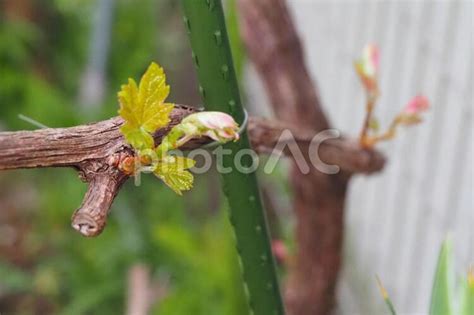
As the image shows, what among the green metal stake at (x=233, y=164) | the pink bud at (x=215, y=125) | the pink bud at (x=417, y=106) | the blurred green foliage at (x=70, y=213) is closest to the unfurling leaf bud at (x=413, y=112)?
the pink bud at (x=417, y=106)

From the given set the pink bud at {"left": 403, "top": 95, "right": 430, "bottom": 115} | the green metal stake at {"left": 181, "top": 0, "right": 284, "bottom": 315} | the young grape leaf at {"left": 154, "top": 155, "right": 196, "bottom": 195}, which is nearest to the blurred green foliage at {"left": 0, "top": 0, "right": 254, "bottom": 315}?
the pink bud at {"left": 403, "top": 95, "right": 430, "bottom": 115}

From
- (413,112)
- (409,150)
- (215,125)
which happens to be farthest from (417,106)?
(409,150)

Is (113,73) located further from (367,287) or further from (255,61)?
(255,61)

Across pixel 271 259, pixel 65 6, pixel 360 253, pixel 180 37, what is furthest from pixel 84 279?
pixel 180 37

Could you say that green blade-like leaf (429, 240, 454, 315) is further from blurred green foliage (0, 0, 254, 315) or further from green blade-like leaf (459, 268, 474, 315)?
blurred green foliage (0, 0, 254, 315)

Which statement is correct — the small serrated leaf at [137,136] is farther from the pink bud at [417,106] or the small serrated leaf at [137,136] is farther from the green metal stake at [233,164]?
the pink bud at [417,106]

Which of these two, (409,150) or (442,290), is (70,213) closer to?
(409,150)
